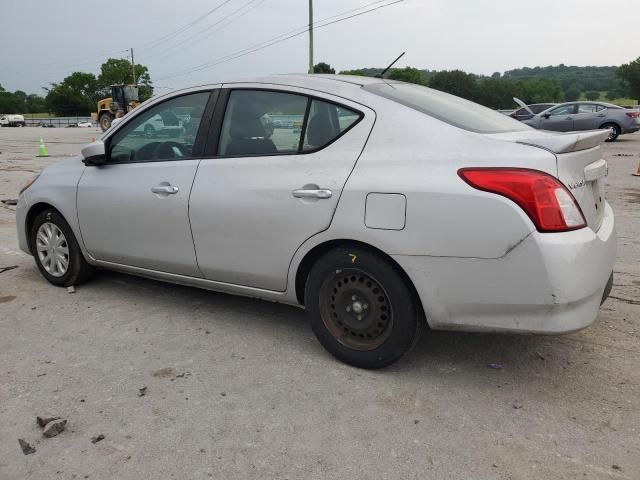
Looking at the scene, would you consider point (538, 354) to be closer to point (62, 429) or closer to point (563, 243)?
point (563, 243)

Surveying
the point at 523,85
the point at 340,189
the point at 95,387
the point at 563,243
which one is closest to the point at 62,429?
the point at 95,387

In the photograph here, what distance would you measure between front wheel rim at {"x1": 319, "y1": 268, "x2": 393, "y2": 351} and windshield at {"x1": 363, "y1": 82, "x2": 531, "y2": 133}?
0.97 meters

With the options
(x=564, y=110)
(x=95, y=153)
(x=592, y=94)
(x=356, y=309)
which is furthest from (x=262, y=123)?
(x=592, y=94)

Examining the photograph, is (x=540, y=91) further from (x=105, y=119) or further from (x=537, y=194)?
(x=537, y=194)

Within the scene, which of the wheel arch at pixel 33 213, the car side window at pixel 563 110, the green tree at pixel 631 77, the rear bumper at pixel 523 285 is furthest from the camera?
the green tree at pixel 631 77

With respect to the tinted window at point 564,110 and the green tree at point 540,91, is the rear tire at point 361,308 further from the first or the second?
the green tree at point 540,91

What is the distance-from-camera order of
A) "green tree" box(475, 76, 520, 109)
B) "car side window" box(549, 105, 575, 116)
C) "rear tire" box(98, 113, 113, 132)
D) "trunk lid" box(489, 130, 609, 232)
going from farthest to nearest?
"green tree" box(475, 76, 520, 109), "rear tire" box(98, 113, 113, 132), "car side window" box(549, 105, 575, 116), "trunk lid" box(489, 130, 609, 232)

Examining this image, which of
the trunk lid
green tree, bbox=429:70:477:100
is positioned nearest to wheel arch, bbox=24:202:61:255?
the trunk lid

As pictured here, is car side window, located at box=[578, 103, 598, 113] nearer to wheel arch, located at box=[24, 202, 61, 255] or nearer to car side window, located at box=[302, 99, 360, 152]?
car side window, located at box=[302, 99, 360, 152]

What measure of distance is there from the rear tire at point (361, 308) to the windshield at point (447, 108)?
861 millimetres

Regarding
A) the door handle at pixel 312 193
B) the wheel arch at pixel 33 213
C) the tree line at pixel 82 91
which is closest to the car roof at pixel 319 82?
the door handle at pixel 312 193

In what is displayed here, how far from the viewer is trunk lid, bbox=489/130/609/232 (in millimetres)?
2660

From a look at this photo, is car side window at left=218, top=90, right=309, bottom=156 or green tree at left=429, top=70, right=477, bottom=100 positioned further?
green tree at left=429, top=70, right=477, bottom=100

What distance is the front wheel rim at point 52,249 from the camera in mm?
4502
